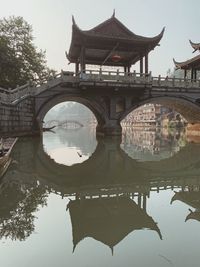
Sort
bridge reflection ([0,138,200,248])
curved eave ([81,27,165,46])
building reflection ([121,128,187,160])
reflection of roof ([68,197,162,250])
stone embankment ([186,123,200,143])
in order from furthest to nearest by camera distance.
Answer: stone embankment ([186,123,200,143]), curved eave ([81,27,165,46]), building reflection ([121,128,187,160]), bridge reflection ([0,138,200,248]), reflection of roof ([68,197,162,250])

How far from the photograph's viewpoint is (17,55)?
2930cm

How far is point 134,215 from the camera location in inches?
212

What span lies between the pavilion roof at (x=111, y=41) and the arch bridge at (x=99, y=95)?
244 cm

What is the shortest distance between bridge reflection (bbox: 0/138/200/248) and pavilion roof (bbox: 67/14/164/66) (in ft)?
40.4

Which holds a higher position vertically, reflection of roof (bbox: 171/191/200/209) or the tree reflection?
the tree reflection

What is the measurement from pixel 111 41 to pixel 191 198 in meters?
17.7

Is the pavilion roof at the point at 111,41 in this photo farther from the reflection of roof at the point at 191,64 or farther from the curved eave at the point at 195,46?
the curved eave at the point at 195,46

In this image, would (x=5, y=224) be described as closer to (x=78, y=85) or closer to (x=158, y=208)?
(x=158, y=208)

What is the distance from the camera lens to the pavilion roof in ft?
71.1

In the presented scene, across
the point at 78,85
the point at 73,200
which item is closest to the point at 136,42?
the point at 78,85

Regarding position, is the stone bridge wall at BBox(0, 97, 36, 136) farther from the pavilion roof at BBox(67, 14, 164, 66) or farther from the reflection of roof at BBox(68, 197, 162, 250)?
the reflection of roof at BBox(68, 197, 162, 250)

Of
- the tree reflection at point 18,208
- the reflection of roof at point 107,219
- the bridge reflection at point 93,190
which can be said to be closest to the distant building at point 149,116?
the bridge reflection at point 93,190

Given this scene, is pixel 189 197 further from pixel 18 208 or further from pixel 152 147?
pixel 152 147

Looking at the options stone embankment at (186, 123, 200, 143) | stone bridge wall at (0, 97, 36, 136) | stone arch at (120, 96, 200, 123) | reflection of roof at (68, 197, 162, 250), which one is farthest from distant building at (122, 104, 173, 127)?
reflection of roof at (68, 197, 162, 250)
